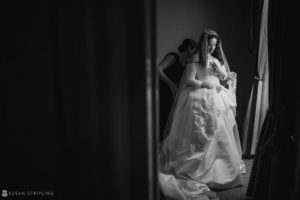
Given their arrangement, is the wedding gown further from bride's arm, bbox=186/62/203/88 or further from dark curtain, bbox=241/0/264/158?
dark curtain, bbox=241/0/264/158

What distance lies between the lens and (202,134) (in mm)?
2477

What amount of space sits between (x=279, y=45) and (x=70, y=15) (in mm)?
1374

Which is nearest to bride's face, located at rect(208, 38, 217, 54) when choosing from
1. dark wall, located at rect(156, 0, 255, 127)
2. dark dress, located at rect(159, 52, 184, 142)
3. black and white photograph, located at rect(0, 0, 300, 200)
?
dark dress, located at rect(159, 52, 184, 142)

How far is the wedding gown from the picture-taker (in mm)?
2443

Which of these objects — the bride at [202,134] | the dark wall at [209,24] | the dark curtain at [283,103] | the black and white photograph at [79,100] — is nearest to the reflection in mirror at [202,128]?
the bride at [202,134]

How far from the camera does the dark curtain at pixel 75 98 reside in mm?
441

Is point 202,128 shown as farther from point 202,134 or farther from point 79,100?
point 79,100

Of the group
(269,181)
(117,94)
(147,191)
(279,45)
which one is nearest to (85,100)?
(117,94)

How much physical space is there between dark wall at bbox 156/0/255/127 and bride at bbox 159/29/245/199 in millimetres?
1108

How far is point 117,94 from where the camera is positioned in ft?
1.51

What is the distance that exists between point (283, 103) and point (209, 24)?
2464 mm

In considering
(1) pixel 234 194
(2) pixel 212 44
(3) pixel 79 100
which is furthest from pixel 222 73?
(3) pixel 79 100

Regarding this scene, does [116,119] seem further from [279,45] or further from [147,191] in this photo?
[279,45]

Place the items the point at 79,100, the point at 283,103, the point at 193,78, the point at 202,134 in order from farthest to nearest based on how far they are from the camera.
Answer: the point at 193,78, the point at 202,134, the point at 283,103, the point at 79,100
